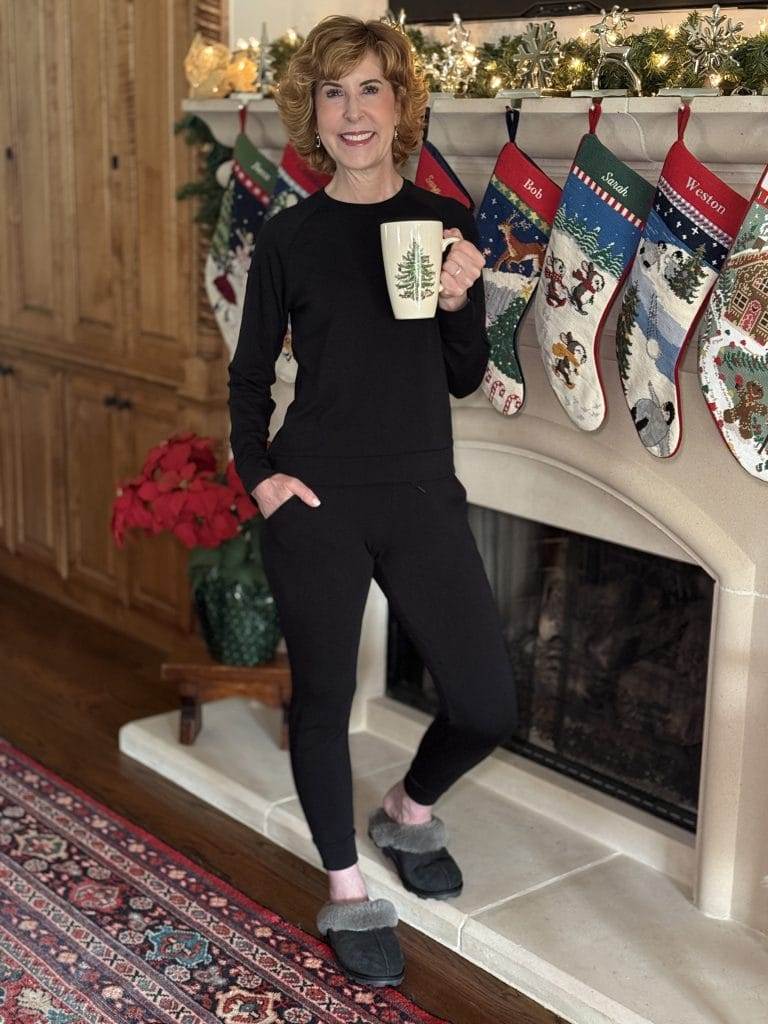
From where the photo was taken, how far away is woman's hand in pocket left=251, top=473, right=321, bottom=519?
6.56 ft

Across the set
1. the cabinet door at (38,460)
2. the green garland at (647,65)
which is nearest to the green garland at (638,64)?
the green garland at (647,65)

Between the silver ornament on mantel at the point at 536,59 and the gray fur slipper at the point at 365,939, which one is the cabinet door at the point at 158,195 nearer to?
the silver ornament on mantel at the point at 536,59

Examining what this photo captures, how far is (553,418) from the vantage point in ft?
7.85

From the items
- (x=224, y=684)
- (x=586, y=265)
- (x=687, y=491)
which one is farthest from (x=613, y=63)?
(x=224, y=684)

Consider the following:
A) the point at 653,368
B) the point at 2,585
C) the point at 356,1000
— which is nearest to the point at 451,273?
the point at 653,368

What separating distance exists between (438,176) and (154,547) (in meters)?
1.52

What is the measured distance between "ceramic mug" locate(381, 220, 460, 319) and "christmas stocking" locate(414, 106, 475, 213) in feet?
1.60

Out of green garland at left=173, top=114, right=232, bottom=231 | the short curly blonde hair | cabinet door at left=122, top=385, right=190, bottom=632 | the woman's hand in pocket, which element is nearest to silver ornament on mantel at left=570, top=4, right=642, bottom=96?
the short curly blonde hair

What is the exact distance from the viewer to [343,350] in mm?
2000

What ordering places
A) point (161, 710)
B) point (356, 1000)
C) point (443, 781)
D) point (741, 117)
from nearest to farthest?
point (741, 117), point (356, 1000), point (443, 781), point (161, 710)

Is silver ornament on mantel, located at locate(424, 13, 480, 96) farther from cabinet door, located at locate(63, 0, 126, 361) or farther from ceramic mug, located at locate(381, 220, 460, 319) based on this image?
cabinet door, located at locate(63, 0, 126, 361)

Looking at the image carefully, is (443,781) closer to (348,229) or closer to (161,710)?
(348,229)

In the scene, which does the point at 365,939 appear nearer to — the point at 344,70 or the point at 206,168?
the point at 344,70

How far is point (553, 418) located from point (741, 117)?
66cm
